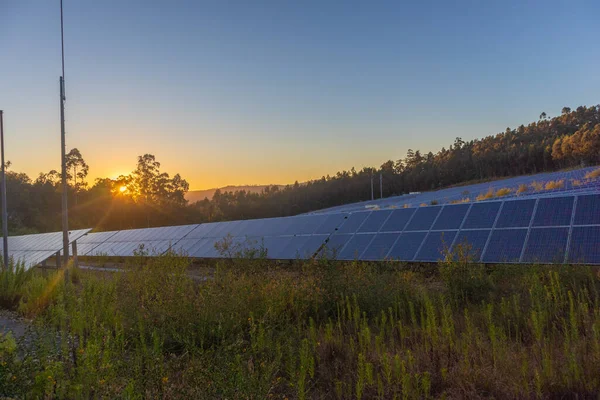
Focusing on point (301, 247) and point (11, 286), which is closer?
point (11, 286)

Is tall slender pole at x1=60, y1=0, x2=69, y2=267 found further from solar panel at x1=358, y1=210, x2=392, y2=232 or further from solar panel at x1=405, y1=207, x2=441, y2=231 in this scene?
solar panel at x1=405, y1=207, x2=441, y2=231

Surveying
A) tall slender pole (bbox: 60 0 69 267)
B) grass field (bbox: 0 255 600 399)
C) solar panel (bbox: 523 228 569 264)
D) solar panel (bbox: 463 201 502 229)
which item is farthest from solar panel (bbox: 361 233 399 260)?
tall slender pole (bbox: 60 0 69 267)

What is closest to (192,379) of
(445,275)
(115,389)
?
(115,389)

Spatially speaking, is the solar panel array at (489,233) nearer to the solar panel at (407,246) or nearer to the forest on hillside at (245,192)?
the solar panel at (407,246)

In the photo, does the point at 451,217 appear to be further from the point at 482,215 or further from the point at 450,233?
the point at 450,233

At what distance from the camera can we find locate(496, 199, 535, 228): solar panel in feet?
33.7

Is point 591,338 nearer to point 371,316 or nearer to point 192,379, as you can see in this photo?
point 371,316

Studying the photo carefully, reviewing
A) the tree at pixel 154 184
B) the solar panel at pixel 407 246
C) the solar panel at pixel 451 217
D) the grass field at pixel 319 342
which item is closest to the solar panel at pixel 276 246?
the solar panel at pixel 407 246

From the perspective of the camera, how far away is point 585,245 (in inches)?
335

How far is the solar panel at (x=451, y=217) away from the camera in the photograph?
37.5 ft

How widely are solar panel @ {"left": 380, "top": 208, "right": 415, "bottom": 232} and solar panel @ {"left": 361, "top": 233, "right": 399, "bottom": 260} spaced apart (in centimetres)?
35

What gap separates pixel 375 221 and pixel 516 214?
423 cm

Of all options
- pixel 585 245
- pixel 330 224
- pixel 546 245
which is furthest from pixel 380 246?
pixel 585 245

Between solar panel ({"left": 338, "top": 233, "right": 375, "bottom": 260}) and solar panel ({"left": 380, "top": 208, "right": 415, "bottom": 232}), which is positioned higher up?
solar panel ({"left": 380, "top": 208, "right": 415, "bottom": 232})
